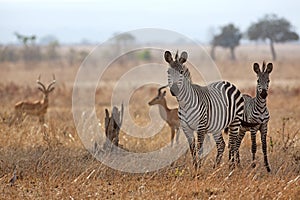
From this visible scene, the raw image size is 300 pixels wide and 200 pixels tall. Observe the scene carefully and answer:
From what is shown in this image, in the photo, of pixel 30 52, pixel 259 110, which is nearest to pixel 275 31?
pixel 259 110

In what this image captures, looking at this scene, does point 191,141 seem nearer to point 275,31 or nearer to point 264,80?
point 264,80

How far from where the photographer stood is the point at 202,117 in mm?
8891

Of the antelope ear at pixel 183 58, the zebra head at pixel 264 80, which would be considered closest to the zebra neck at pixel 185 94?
the antelope ear at pixel 183 58

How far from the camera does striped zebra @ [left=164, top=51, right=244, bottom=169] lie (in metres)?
8.50

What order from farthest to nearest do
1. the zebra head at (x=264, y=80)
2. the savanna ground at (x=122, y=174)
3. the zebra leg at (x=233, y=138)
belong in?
1. the zebra leg at (x=233, y=138)
2. the zebra head at (x=264, y=80)
3. the savanna ground at (x=122, y=174)

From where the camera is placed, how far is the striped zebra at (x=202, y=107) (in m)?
8.50

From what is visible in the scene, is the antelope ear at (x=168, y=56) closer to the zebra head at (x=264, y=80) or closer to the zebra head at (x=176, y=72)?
the zebra head at (x=176, y=72)

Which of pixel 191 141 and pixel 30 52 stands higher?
pixel 30 52

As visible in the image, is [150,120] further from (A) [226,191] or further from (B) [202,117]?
(A) [226,191]

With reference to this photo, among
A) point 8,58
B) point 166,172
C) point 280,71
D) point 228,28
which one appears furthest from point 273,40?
point 8,58

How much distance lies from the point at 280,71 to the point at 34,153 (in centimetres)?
2828

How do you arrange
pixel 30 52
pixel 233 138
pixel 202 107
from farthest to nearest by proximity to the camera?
pixel 30 52, pixel 233 138, pixel 202 107

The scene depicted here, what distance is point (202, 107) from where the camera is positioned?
8.95 metres

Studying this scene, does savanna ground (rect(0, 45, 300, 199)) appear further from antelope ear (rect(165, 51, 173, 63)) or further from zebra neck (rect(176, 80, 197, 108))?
antelope ear (rect(165, 51, 173, 63))
